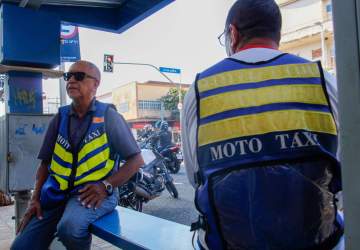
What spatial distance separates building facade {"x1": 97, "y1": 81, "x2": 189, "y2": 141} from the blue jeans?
3900 cm

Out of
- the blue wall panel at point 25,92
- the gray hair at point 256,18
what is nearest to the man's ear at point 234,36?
the gray hair at point 256,18

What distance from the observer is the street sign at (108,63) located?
1451 centimetres

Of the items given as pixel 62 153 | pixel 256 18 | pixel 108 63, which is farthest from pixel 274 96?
pixel 108 63

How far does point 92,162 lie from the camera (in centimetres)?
237

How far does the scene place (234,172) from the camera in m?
1.07

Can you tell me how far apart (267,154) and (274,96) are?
18 centimetres

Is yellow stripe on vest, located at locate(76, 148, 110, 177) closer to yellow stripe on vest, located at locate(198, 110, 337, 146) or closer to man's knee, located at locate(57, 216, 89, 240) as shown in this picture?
man's knee, located at locate(57, 216, 89, 240)

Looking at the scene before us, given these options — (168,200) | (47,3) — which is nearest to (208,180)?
(47,3)

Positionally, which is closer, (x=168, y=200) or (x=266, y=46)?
(x=266, y=46)

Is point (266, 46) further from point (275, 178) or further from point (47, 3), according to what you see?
point (47, 3)

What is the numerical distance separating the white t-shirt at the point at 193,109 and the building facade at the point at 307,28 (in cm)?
1943

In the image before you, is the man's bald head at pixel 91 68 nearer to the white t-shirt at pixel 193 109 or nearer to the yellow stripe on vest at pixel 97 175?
the yellow stripe on vest at pixel 97 175

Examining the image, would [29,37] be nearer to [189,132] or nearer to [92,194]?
[92,194]

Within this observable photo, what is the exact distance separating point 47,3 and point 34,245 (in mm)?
2505
